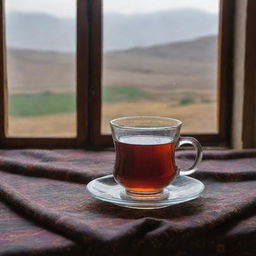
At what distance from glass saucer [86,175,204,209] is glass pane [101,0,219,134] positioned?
20.1 inches

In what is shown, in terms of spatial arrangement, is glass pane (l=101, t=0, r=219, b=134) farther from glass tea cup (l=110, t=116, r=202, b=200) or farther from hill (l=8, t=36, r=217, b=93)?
glass tea cup (l=110, t=116, r=202, b=200)

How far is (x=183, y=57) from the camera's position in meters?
1.67

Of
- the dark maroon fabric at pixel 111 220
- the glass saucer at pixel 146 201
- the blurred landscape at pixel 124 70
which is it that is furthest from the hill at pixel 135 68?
the glass saucer at pixel 146 201

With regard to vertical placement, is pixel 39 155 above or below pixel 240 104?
below

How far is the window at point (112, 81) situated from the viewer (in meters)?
1.57

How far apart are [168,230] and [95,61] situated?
2.62ft

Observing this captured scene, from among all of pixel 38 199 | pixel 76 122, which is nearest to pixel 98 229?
pixel 38 199

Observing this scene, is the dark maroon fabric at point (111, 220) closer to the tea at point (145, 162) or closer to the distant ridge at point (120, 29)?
the tea at point (145, 162)

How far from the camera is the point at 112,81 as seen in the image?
1.63 m

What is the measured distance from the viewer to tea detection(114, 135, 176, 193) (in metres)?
1.02

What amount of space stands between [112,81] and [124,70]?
0.05 meters

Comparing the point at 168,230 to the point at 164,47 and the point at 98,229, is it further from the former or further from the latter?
the point at 164,47

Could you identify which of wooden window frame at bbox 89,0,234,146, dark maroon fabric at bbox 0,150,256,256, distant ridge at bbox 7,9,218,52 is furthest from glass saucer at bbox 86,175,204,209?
distant ridge at bbox 7,9,218,52

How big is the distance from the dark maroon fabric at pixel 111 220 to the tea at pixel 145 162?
0.05 m
